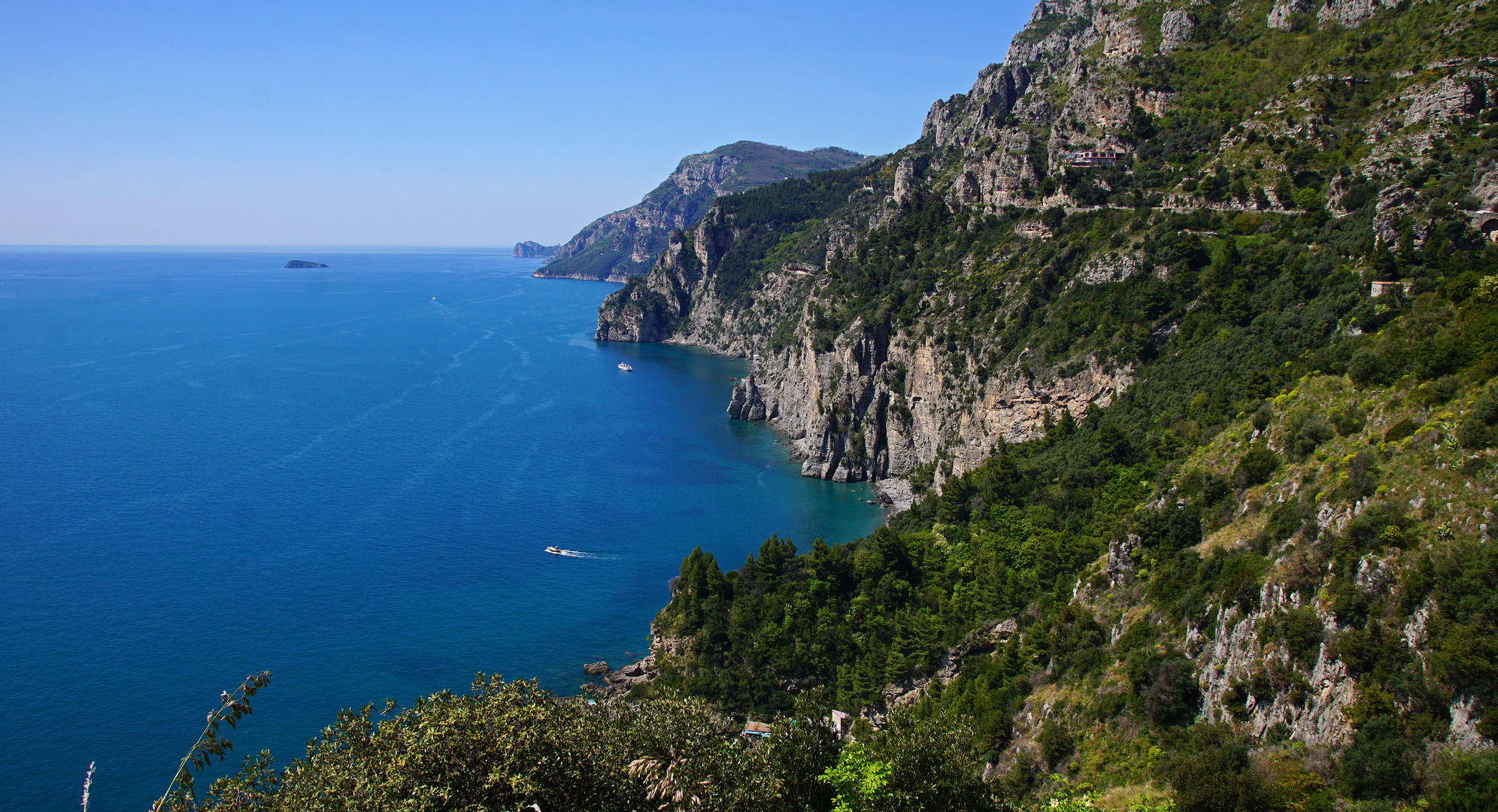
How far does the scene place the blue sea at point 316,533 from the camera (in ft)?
148

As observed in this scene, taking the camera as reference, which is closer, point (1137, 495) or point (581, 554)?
point (1137, 495)

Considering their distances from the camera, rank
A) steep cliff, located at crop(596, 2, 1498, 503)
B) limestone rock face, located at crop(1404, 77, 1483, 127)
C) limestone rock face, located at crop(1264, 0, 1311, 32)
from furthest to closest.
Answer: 1. limestone rock face, located at crop(1264, 0, 1311, 32)
2. steep cliff, located at crop(596, 2, 1498, 503)
3. limestone rock face, located at crop(1404, 77, 1483, 127)

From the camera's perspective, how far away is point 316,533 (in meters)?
66.9

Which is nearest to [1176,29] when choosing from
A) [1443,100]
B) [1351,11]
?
[1351,11]

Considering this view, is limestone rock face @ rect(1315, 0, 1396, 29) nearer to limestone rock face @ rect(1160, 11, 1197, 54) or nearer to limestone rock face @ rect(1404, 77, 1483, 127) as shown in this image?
limestone rock face @ rect(1160, 11, 1197, 54)

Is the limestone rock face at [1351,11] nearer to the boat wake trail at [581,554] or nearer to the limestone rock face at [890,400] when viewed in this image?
the limestone rock face at [890,400]

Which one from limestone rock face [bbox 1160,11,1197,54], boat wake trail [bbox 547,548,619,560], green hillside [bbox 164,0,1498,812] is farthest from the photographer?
limestone rock face [bbox 1160,11,1197,54]

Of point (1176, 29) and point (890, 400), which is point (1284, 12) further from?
point (890, 400)

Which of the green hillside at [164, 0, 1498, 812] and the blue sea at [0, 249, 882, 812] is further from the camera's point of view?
the blue sea at [0, 249, 882, 812]

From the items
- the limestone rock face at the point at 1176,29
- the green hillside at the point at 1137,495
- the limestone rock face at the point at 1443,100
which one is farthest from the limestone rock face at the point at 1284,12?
the limestone rock face at the point at 1443,100

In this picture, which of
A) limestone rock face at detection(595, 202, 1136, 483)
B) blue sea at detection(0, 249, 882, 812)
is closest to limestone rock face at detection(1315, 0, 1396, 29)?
limestone rock face at detection(595, 202, 1136, 483)

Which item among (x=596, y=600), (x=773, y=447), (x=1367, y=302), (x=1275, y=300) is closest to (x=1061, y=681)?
(x=1367, y=302)

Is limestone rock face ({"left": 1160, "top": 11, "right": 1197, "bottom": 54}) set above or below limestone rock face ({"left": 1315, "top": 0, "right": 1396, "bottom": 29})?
above

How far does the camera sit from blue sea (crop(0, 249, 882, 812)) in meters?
45.1
